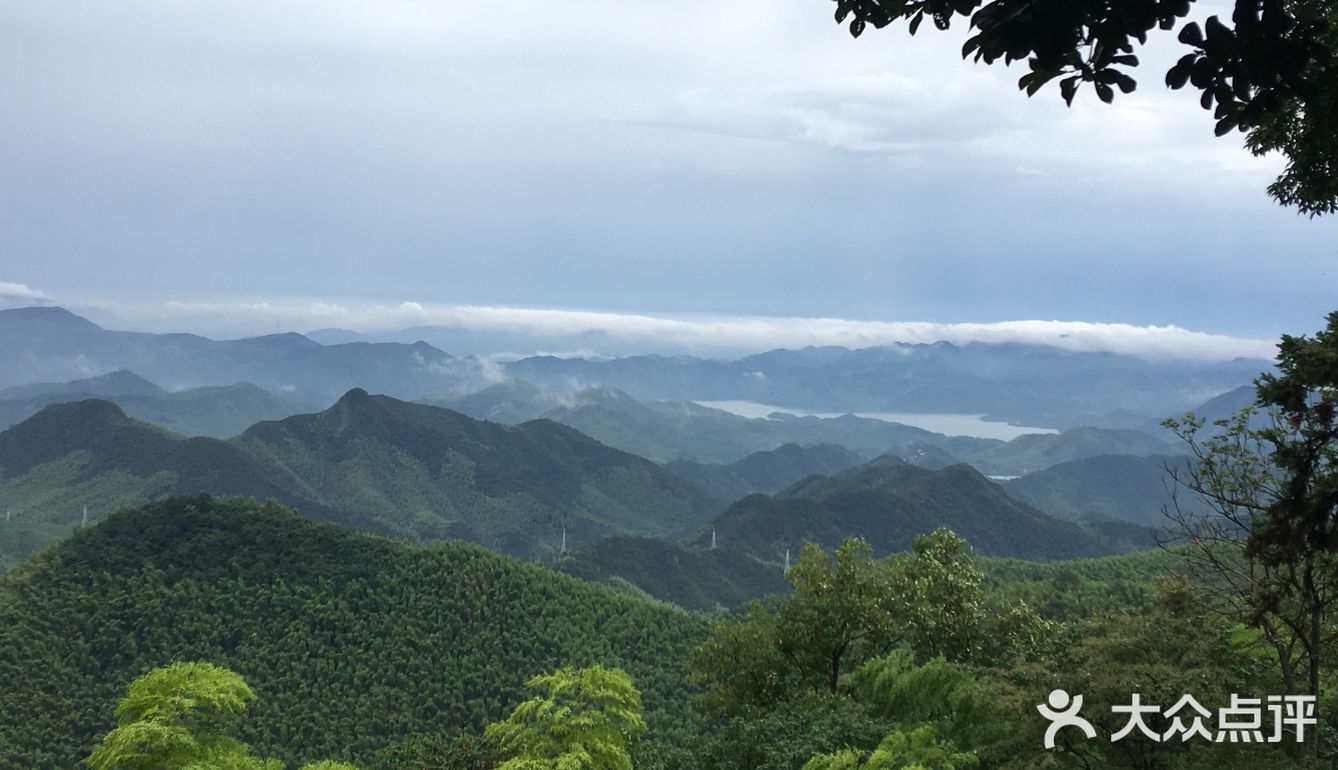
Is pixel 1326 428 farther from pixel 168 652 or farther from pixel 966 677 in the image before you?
pixel 168 652

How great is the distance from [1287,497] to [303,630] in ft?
264

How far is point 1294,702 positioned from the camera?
1487 centimetres

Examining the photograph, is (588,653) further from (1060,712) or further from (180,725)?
(1060,712)

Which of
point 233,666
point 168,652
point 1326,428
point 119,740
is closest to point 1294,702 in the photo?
point 1326,428

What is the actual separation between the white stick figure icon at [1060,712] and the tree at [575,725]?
869cm

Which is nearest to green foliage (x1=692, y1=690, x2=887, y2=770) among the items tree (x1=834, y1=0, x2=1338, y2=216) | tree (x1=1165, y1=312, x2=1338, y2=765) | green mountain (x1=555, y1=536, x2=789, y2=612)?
tree (x1=1165, y1=312, x2=1338, y2=765)

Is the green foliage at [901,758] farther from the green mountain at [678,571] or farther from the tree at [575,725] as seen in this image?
the green mountain at [678,571]

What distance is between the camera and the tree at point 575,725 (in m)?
17.3

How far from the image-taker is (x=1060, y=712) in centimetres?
1572

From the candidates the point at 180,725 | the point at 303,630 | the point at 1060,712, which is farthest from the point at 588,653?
the point at 1060,712

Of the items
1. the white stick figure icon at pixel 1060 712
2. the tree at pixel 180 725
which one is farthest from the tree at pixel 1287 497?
the tree at pixel 180 725

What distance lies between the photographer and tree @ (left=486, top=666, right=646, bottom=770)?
1733cm

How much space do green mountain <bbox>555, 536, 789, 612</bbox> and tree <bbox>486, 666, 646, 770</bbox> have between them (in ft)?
430

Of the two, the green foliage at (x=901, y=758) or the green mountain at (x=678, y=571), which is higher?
the green foliage at (x=901, y=758)
